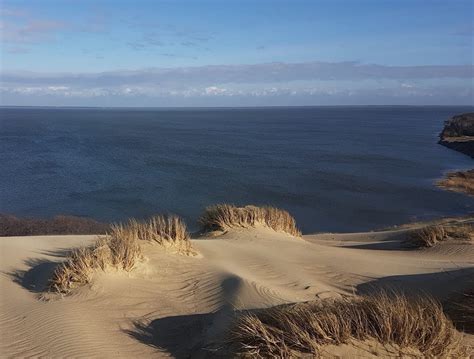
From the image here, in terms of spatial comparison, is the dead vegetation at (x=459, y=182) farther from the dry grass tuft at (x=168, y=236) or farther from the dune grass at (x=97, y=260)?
the dune grass at (x=97, y=260)

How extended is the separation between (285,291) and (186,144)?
57.2 metres

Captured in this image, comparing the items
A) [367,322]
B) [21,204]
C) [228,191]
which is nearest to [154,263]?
[367,322]

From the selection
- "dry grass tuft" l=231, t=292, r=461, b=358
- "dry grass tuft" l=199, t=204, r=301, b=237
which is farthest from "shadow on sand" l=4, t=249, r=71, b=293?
"dry grass tuft" l=199, t=204, r=301, b=237

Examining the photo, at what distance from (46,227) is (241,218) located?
29.0 ft

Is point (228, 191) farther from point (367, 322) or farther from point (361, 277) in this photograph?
point (367, 322)

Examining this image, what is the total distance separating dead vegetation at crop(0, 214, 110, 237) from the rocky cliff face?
48.1 metres

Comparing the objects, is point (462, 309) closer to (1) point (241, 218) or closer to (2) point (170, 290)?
(2) point (170, 290)

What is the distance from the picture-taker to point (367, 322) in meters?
5.13

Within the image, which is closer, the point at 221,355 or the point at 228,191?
the point at 221,355

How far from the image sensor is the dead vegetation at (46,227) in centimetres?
1888

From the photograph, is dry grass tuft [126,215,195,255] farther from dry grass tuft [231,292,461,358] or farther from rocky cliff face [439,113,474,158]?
rocky cliff face [439,113,474,158]

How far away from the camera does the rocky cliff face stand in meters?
60.3

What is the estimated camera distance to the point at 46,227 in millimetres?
19609

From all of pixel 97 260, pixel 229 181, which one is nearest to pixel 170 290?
pixel 97 260
